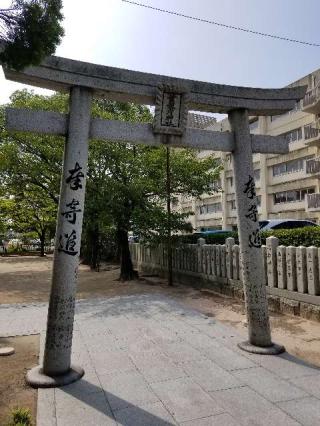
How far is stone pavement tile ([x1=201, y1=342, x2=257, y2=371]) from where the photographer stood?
5246 millimetres

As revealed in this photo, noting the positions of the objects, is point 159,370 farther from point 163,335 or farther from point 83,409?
point 163,335

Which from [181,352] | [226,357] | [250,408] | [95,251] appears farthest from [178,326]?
[95,251]

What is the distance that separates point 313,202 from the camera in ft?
89.1

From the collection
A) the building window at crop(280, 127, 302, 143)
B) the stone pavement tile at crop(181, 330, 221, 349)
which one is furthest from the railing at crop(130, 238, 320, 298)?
the building window at crop(280, 127, 302, 143)

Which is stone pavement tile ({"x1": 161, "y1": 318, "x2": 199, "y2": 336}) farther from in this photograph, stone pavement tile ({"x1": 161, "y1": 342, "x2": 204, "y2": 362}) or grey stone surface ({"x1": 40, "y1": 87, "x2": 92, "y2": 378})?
grey stone surface ({"x1": 40, "y1": 87, "x2": 92, "y2": 378})

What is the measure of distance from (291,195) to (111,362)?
30.4m

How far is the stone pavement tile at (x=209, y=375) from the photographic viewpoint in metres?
4.57

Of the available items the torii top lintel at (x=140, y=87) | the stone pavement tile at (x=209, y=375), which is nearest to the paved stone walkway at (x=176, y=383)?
the stone pavement tile at (x=209, y=375)

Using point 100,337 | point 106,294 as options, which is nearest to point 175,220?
point 106,294

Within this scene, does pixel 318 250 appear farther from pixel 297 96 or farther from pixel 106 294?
pixel 106 294

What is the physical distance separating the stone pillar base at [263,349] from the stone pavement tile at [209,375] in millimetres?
779

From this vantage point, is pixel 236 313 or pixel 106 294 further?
pixel 106 294

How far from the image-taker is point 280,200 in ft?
113

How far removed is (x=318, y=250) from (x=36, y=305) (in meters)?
7.55
